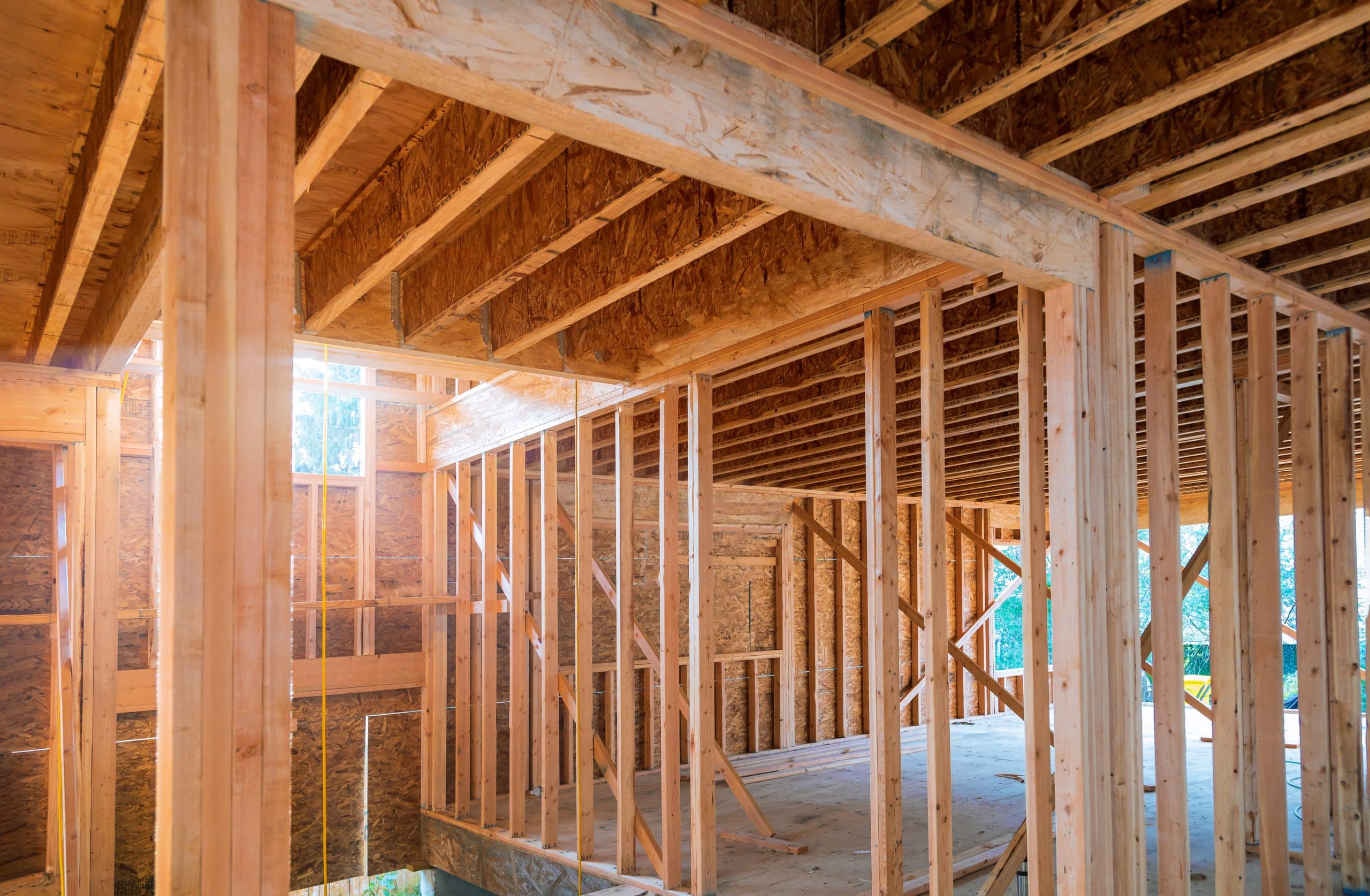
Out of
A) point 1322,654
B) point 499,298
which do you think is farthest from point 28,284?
point 1322,654

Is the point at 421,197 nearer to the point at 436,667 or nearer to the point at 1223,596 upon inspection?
the point at 1223,596

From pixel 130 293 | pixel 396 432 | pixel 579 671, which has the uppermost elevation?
pixel 130 293

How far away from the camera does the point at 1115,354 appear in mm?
3154

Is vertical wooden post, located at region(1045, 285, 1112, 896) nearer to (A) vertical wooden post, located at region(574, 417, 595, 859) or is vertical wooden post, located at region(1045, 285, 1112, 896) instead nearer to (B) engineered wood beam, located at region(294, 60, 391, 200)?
(B) engineered wood beam, located at region(294, 60, 391, 200)

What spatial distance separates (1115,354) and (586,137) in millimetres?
2003

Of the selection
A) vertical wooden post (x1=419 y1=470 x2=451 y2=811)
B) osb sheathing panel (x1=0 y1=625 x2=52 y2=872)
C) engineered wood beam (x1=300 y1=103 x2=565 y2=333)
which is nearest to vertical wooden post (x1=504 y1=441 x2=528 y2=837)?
vertical wooden post (x1=419 y1=470 x2=451 y2=811)

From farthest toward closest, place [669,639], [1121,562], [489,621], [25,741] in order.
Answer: [489,621]
[25,741]
[669,639]
[1121,562]

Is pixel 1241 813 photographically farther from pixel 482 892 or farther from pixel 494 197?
pixel 482 892

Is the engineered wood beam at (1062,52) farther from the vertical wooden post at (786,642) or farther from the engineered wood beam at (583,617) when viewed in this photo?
the vertical wooden post at (786,642)

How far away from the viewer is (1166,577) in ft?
10.8

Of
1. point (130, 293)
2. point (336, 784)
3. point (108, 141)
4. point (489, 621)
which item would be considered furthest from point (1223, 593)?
point (336, 784)

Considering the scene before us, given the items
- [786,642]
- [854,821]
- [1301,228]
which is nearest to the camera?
[1301,228]

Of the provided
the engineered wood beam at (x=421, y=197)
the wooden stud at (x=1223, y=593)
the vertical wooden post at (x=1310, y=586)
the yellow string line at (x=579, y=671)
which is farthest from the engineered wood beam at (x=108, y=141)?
the vertical wooden post at (x=1310, y=586)

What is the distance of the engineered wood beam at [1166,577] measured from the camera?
3.21 metres
